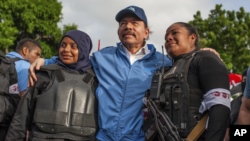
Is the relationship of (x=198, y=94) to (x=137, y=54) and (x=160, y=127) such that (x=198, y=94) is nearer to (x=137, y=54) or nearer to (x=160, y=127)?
(x=160, y=127)

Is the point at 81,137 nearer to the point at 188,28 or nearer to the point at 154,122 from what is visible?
the point at 154,122

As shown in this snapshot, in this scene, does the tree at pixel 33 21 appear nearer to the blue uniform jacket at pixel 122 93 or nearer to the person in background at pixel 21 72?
A: the person in background at pixel 21 72

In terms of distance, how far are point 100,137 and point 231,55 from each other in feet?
71.7

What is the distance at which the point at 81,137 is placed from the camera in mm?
3979

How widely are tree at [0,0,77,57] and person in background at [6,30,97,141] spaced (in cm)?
2592

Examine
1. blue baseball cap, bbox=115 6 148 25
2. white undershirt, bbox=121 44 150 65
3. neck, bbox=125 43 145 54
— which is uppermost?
blue baseball cap, bbox=115 6 148 25

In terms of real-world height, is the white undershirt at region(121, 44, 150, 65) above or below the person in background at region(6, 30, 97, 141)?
above

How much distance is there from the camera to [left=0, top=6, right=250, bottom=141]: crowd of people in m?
3.56

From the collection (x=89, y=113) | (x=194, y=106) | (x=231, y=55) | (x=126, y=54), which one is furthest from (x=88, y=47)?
(x=231, y=55)

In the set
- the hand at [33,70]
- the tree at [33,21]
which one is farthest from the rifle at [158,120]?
the tree at [33,21]

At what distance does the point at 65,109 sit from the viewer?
3.97 metres

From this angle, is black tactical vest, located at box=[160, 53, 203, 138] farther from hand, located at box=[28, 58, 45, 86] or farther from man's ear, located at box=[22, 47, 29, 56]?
man's ear, located at box=[22, 47, 29, 56]

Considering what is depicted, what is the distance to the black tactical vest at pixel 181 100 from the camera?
3.50 m

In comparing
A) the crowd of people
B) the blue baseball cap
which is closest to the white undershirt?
the crowd of people
